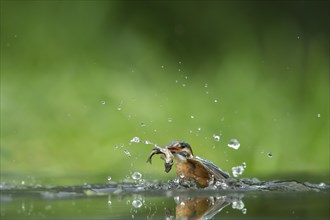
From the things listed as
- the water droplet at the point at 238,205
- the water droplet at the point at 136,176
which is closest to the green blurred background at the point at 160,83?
the water droplet at the point at 136,176

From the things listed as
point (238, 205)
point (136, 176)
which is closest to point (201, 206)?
point (238, 205)

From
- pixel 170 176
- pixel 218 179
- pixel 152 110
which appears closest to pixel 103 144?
pixel 152 110

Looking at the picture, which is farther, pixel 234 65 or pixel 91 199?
pixel 234 65

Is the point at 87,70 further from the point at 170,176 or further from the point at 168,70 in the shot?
the point at 170,176

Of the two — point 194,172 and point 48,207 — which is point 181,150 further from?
point 48,207

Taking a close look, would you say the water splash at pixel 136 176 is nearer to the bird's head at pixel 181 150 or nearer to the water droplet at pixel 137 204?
the bird's head at pixel 181 150

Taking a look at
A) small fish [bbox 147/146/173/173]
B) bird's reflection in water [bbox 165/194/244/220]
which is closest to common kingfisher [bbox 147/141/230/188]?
small fish [bbox 147/146/173/173]
